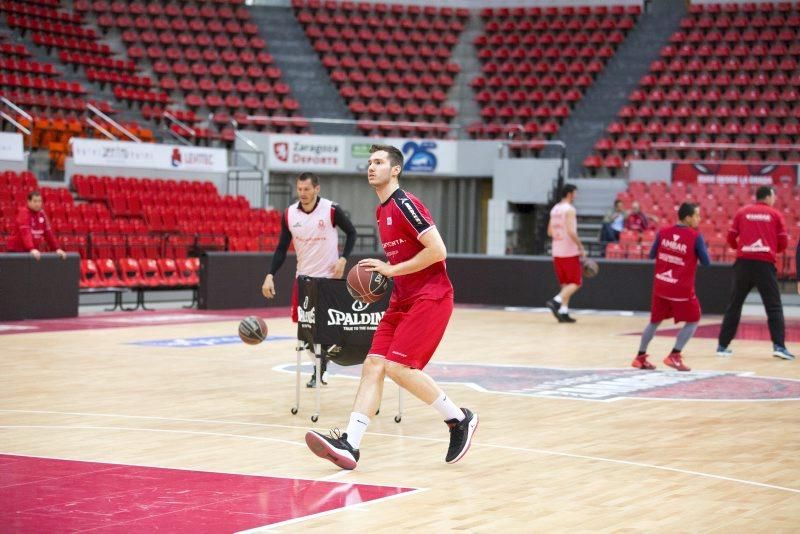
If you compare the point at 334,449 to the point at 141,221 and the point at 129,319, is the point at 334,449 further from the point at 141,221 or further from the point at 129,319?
the point at 141,221

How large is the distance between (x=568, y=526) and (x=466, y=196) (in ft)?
97.1

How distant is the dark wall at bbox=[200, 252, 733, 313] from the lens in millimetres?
22094

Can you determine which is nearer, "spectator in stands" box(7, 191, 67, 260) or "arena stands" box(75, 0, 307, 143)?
"spectator in stands" box(7, 191, 67, 260)

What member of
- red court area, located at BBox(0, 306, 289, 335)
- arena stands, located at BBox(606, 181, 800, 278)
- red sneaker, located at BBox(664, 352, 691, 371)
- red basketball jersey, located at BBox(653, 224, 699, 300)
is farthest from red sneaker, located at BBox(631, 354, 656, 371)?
arena stands, located at BBox(606, 181, 800, 278)

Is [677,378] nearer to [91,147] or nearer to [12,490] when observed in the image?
[12,490]

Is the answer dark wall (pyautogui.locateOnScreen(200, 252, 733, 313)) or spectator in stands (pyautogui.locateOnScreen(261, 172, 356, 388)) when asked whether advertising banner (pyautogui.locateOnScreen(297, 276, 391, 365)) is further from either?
dark wall (pyautogui.locateOnScreen(200, 252, 733, 313))

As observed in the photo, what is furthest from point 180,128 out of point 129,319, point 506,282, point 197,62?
point 129,319

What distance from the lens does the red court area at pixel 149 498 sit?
20.5 feet

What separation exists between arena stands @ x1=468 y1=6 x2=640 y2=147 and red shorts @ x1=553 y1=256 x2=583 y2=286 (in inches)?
569

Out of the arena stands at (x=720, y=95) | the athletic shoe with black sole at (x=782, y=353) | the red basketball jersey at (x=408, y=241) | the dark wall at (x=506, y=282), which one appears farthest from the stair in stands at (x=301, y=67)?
the red basketball jersey at (x=408, y=241)

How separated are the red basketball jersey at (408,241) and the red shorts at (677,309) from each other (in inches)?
239

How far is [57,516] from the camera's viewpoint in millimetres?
6371

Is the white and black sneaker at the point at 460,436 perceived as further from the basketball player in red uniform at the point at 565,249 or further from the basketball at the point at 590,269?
the basketball at the point at 590,269

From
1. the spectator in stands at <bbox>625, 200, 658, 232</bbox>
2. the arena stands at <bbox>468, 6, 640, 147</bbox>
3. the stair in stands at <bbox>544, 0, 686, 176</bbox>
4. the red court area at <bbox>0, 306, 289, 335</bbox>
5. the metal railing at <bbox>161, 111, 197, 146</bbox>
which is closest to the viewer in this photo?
the red court area at <bbox>0, 306, 289, 335</bbox>
